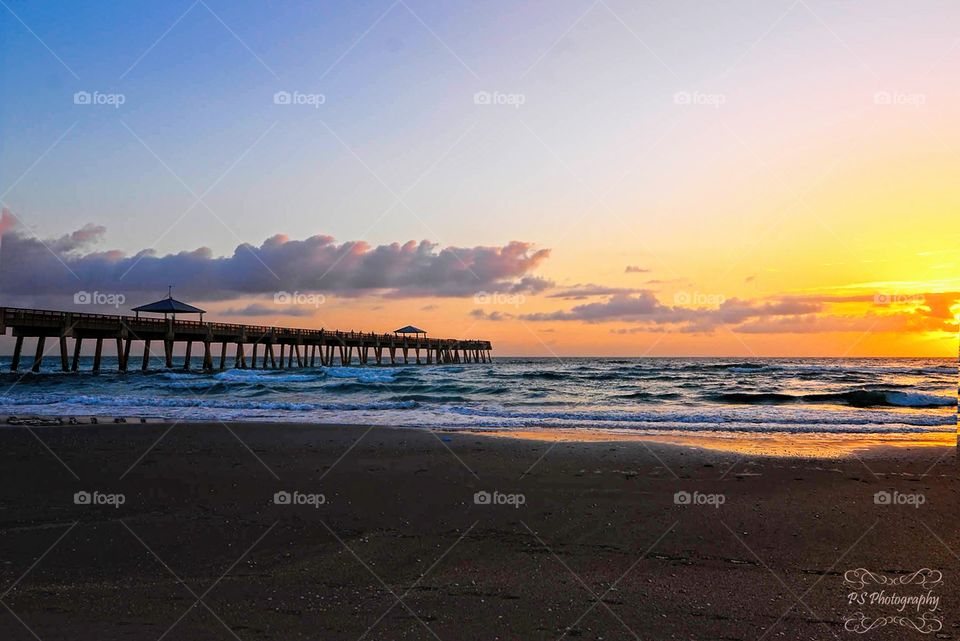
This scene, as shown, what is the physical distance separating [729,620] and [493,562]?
6.71 feet

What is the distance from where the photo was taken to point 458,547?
5.86 meters

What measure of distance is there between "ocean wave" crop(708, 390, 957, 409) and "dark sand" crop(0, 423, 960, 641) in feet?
57.7

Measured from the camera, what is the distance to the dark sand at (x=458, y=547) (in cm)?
421

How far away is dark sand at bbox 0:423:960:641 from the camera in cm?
421

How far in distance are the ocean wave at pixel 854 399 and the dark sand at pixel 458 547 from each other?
17.6m

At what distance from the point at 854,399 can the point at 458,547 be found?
27.7 m

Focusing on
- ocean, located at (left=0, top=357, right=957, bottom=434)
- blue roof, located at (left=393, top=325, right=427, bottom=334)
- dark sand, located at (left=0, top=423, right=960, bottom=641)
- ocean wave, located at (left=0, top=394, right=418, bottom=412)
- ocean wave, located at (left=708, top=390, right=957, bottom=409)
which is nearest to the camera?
dark sand, located at (left=0, top=423, right=960, bottom=641)

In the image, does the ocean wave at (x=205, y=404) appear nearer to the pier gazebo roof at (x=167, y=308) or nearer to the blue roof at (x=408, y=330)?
the pier gazebo roof at (x=167, y=308)

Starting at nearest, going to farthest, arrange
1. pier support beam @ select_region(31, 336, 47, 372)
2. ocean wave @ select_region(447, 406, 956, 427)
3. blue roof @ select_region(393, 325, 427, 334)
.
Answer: ocean wave @ select_region(447, 406, 956, 427) < pier support beam @ select_region(31, 336, 47, 372) < blue roof @ select_region(393, 325, 427, 334)

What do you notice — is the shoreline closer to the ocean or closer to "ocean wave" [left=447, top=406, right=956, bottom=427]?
the ocean

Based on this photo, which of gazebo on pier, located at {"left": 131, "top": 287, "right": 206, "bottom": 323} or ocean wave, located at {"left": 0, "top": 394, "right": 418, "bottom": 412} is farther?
gazebo on pier, located at {"left": 131, "top": 287, "right": 206, "bottom": 323}
